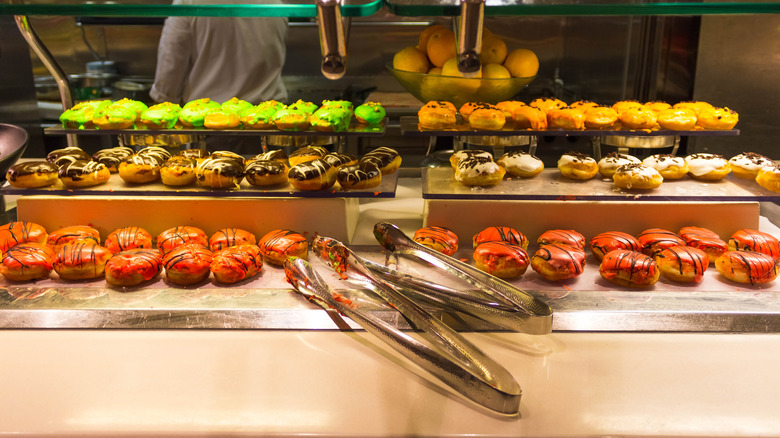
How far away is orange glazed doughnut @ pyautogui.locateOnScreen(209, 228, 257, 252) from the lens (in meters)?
1.22

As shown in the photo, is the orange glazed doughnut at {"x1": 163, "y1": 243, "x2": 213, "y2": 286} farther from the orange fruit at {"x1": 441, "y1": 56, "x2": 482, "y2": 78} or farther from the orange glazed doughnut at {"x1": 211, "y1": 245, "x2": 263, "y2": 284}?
the orange fruit at {"x1": 441, "y1": 56, "x2": 482, "y2": 78}

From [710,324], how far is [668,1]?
66cm

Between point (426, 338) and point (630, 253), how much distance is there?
471mm

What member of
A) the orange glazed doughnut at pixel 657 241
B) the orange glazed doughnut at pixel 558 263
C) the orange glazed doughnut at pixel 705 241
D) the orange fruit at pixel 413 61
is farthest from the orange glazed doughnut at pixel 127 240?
the orange glazed doughnut at pixel 705 241

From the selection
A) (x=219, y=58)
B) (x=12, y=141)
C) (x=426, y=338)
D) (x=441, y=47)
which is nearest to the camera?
(x=426, y=338)

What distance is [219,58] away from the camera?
258 centimetres

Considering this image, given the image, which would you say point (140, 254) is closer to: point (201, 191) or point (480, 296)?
point (201, 191)

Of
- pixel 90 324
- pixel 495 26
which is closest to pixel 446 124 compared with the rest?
pixel 90 324

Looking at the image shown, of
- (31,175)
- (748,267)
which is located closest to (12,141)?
(31,175)

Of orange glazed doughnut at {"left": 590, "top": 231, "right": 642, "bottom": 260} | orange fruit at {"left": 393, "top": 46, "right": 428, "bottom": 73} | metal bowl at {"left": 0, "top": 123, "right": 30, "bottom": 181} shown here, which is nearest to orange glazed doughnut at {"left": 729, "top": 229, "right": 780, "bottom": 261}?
orange glazed doughnut at {"left": 590, "top": 231, "right": 642, "bottom": 260}

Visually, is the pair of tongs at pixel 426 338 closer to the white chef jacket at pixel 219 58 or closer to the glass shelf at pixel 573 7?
the glass shelf at pixel 573 7

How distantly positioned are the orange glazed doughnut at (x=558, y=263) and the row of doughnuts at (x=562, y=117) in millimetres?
310

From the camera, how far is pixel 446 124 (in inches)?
49.3

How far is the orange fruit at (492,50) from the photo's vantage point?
130cm
